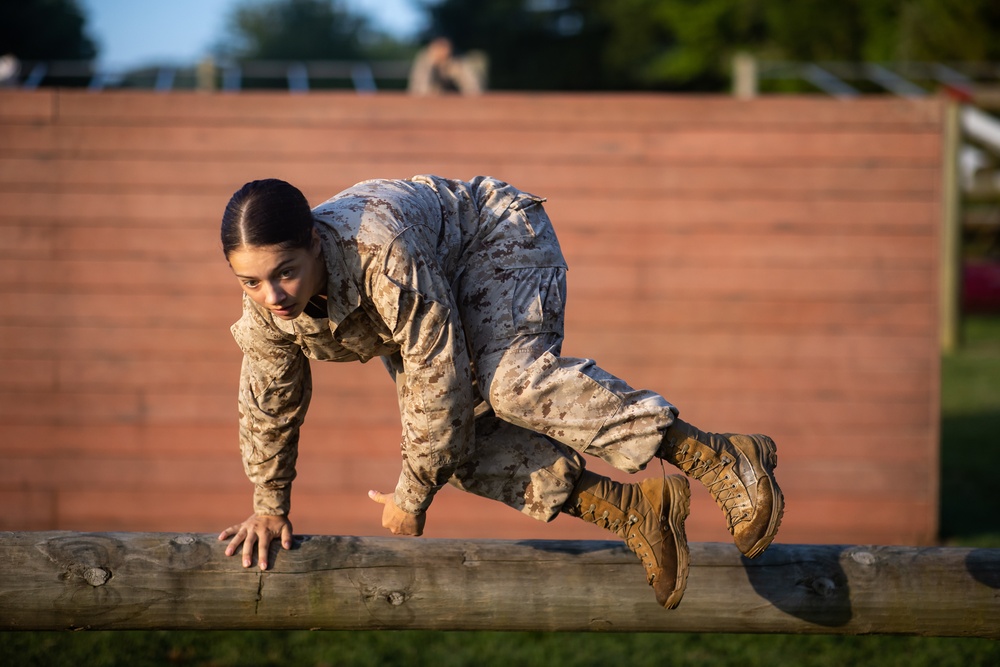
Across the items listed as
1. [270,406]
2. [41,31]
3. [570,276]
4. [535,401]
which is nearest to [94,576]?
[270,406]

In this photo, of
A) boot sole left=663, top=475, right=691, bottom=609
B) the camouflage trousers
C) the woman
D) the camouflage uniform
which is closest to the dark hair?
the woman

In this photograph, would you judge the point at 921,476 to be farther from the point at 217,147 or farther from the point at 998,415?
the point at 217,147

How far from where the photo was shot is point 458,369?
2836 mm

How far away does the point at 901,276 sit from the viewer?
7.10 meters

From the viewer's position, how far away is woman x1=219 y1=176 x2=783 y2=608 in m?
2.79

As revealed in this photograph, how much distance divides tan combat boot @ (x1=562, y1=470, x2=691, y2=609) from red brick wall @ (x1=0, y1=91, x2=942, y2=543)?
3.99 metres

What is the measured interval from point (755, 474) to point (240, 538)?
5.00ft

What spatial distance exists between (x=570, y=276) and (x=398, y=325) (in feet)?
14.6

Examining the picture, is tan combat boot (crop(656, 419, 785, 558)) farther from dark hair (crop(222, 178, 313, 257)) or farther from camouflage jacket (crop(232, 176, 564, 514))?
dark hair (crop(222, 178, 313, 257))

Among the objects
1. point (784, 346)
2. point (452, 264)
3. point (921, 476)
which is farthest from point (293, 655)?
point (921, 476)

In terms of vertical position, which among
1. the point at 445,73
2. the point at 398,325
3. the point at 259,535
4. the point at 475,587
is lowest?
the point at 475,587

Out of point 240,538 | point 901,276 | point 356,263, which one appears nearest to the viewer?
point 356,263

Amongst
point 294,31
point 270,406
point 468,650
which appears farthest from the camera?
point 294,31

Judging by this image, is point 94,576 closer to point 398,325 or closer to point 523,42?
point 398,325
